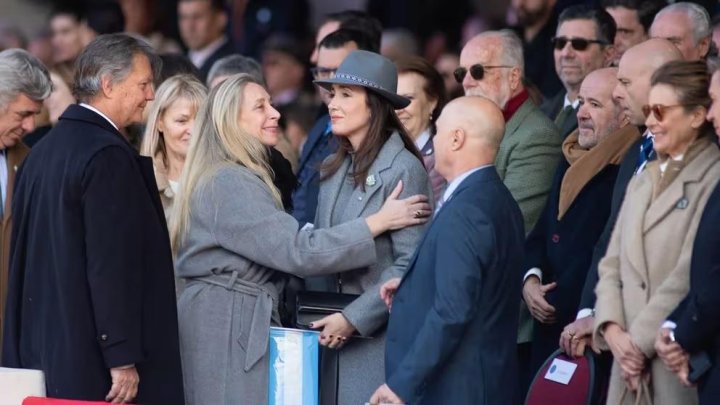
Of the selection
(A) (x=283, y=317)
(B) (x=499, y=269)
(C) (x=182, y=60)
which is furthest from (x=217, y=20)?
(B) (x=499, y=269)

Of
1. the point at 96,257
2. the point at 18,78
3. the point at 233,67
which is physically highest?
the point at 233,67

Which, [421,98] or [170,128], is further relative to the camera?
[421,98]

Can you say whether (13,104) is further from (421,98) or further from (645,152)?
(645,152)

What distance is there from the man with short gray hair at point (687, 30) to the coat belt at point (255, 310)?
2.61 metres

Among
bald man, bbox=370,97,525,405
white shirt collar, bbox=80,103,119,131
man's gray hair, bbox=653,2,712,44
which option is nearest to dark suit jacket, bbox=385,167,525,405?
bald man, bbox=370,97,525,405

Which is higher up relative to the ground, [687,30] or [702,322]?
[687,30]

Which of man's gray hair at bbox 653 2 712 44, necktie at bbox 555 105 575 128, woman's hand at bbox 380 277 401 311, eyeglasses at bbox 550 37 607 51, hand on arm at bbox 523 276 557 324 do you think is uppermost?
man's gray hair at bbox 653 2 712 44

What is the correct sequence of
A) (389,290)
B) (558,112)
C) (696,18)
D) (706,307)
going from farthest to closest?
(558,112) < (696,18) < (389,290) < (706,307)

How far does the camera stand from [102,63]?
5949 millimetres

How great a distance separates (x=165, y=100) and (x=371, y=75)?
127 centimetres

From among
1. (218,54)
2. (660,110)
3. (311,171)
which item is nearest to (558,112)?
(311,171)

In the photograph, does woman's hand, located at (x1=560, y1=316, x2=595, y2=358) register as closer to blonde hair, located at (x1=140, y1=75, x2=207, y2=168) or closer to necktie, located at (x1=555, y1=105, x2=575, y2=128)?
necktie, located at (x1=555, y1=105, x2=575, y2=128)

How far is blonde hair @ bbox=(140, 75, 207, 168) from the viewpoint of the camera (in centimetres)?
720

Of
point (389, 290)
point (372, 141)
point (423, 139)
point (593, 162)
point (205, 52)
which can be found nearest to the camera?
point (389, 290)
